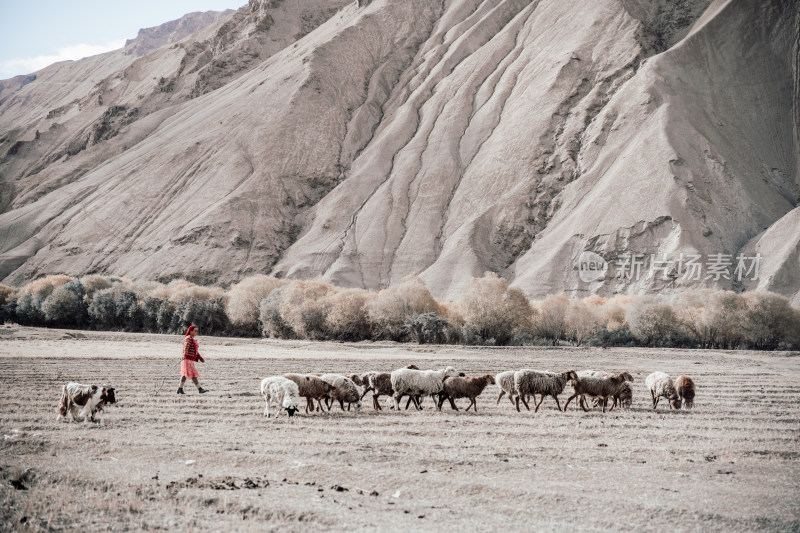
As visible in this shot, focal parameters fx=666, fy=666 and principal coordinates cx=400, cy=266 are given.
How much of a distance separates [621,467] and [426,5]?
117 m

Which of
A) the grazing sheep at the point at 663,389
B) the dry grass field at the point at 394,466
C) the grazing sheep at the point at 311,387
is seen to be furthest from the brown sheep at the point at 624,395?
the grazing sheep at the point at 311,387

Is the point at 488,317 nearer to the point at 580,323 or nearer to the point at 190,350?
the point at 580,323

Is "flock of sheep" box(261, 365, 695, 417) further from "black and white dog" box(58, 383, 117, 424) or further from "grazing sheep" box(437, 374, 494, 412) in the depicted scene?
"black and white dog" box(58, 383, 117, 424)

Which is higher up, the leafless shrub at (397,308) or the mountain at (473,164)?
the mountain at (473,164)

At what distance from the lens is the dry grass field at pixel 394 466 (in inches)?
309

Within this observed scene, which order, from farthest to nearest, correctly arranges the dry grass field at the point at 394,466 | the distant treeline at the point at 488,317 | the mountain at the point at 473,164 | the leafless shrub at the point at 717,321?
the mountain at the point at 473,164, the distant treeline at the point at 488,317, the leafless shrub at the point at 717,321, the dry grass field at the point at 394,466

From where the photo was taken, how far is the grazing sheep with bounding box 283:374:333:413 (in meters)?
15.5

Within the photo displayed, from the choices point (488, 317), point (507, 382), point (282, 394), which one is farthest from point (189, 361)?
point (488, 317)

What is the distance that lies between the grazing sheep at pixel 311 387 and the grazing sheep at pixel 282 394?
37 centimetres

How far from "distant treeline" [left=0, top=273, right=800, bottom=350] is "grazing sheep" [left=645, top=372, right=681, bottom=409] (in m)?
26.4

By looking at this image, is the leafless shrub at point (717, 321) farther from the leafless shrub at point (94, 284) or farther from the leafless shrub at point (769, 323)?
the leafless shrub at point (94, 284)

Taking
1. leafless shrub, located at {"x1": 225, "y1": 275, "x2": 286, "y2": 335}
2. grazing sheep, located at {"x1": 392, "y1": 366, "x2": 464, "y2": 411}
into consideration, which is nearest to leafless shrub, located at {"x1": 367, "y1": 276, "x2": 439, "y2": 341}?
leafless shrub, located at {"x1": 225, "y1": 275, "x2": 286, "y2": 335}

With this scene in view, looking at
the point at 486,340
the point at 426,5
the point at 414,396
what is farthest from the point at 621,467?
the point at 426,5

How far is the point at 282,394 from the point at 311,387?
1.02 metres
